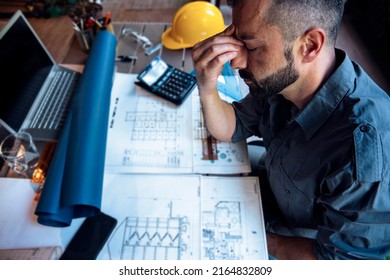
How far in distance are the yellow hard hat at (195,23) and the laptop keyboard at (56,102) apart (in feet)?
1.53

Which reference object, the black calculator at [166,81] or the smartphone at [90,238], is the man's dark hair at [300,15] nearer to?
the black calculator at [166,81]

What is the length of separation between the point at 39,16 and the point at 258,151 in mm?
1696

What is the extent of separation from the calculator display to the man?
294 millimetres

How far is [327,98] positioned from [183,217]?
50 cm

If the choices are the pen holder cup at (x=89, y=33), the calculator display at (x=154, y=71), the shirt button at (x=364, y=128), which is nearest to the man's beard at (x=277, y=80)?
the shirt button at (x=364, y=128)

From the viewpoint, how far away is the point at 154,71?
1.13 metres

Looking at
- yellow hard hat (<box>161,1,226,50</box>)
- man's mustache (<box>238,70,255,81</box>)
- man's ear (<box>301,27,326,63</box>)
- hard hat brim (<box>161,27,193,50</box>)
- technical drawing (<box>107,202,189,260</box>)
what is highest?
man's ear (<box>301,27,326,63</box>)

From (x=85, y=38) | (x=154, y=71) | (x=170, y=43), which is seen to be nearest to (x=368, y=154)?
(x=154, y=71)

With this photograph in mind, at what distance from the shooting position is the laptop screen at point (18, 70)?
87 cm

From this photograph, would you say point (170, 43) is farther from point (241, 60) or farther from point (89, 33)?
point (241, 60)

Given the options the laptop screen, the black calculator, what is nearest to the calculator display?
the black calculator

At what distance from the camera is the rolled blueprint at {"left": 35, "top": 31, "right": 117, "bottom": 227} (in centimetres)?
73

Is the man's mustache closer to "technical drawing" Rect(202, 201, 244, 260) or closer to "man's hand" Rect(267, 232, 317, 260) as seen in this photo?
"technical drawing" Rect(202, 201, 244, 260)
